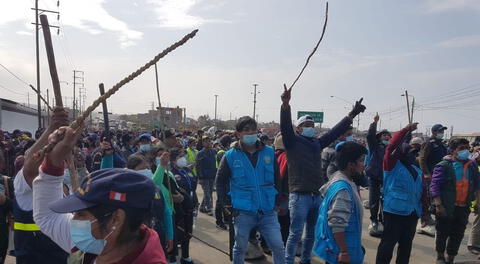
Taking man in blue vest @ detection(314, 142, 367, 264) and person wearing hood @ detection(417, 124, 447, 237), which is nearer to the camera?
man in blue vest @ detection(314, 142, 367, 264)

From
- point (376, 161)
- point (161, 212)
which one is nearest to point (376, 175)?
point (376, 161)

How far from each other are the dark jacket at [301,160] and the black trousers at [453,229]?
2354 mm

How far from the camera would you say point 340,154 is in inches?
126

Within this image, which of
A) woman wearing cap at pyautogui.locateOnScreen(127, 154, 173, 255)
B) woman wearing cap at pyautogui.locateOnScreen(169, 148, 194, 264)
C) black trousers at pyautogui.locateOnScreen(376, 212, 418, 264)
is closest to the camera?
woman wearing cap at pyautogui.locateOnScreen(127, 154, 173, 255)

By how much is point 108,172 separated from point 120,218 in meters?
0.21

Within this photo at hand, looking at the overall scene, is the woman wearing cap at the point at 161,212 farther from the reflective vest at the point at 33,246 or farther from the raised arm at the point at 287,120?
the raised arm at the point at 287,120

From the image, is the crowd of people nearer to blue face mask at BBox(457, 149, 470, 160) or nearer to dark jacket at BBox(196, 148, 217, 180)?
blue face mask at BBox(457, 149, 470, 160)

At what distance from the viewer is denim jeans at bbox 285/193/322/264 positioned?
4.26 m

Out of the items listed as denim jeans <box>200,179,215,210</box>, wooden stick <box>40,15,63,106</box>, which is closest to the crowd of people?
wooden stick <box>40,15,63,106</box>

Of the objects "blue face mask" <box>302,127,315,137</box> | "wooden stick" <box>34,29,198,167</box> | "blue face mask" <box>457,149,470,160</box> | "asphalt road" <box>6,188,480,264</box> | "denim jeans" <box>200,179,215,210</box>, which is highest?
"wooden stick" <box>34,29,198,167</box>

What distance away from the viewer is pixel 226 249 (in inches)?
234

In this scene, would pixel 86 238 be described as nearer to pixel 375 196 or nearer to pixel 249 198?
pixel 249 198

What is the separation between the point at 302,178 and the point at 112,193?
3271 millimetres

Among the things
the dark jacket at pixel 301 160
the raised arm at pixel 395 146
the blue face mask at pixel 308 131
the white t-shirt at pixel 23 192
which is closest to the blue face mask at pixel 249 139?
the dark jacket at pixel 301 160
